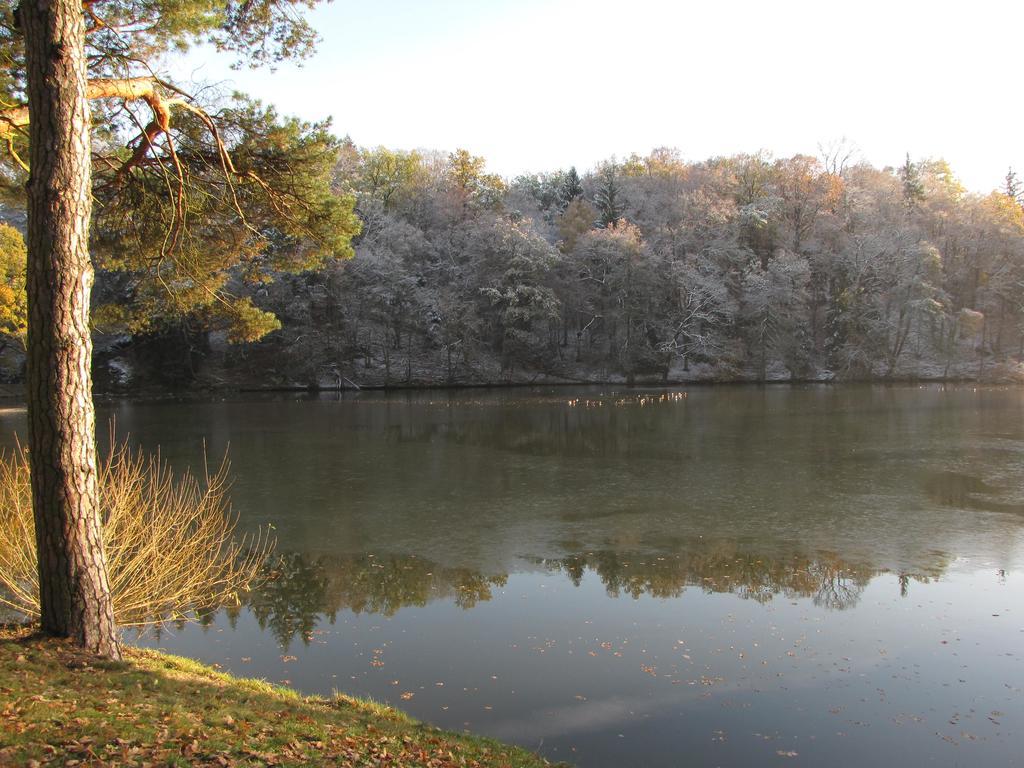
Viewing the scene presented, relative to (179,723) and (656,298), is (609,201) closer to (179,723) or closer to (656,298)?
(656,298)

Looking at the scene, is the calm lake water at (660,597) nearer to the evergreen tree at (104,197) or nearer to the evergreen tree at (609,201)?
the evergreen tree at (104,197)

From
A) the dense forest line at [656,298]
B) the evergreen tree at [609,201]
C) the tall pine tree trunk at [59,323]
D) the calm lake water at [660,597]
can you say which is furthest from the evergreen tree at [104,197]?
the evergreen tree at [609,201]

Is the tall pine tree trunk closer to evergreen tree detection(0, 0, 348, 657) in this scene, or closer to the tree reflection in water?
evergreen tree detection(0, 0, 348, 657)

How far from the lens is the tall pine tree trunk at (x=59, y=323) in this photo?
5.51m

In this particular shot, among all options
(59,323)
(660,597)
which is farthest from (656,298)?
(59,323)

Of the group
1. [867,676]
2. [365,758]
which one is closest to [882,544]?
[867,676]

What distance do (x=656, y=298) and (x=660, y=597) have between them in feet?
140

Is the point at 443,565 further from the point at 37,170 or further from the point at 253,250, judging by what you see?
the point at 37,170

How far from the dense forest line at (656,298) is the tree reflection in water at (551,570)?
37266 mm

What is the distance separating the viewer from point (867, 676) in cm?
701

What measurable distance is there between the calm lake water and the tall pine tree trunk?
2201mm

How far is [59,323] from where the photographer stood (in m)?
5.52

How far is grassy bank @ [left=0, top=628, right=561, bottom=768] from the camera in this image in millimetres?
4238

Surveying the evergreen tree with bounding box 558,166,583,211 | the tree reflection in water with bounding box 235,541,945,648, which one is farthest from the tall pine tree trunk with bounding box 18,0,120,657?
the evergreen tree with bounding box 558,166,583,211
